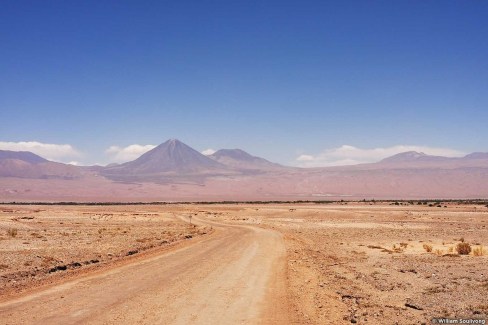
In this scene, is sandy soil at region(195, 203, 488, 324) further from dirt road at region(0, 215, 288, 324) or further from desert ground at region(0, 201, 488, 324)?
dirt road at region(0, 215, 288, 324)

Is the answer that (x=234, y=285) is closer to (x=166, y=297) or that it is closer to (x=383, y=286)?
(x=166, y=297)

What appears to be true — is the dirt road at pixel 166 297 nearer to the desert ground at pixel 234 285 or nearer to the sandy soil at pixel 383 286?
the desert ground at pixel 234 285

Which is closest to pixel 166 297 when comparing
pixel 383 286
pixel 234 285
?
pixel 234 285

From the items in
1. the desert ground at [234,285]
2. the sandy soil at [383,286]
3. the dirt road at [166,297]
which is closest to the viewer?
the dirt road at [166,297]

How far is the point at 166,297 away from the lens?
44.2 ft

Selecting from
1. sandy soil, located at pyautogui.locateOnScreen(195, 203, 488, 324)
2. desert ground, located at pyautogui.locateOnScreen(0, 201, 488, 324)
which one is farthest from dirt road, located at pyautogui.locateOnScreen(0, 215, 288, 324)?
sandy soil, located at pyautogui.locateOnScreen(195, 203, 488, 324)

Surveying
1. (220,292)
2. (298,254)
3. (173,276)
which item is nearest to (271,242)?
(298,254)

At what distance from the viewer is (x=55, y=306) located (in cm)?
1224

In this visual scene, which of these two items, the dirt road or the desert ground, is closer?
the dirt road

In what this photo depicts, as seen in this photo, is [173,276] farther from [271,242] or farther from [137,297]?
[271,242]

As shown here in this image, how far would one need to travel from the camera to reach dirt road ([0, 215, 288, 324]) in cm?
1110

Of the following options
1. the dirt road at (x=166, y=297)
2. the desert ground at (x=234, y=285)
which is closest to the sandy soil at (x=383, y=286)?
the desert ground at (x=234, y=285)

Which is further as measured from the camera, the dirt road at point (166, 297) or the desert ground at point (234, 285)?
the desert ground at point (234, 285)

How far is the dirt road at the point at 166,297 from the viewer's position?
11.1 m
